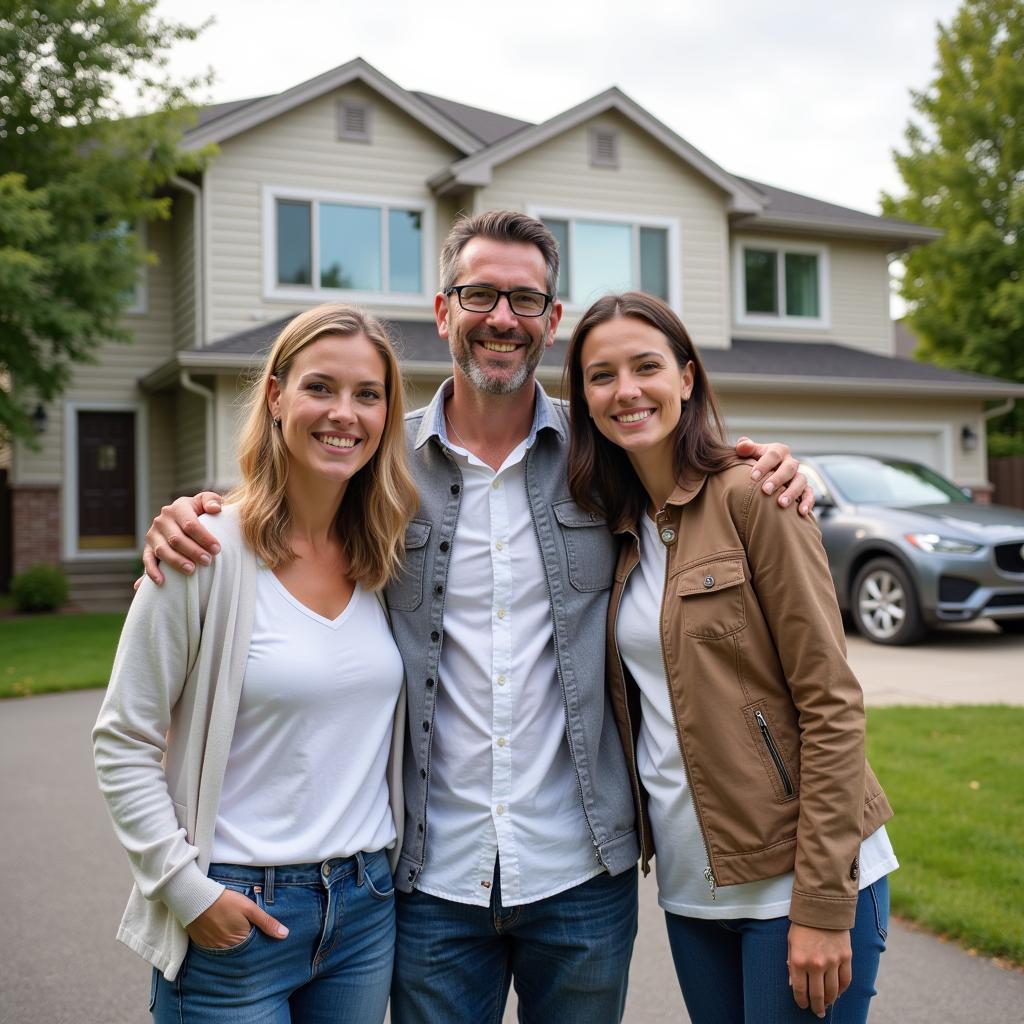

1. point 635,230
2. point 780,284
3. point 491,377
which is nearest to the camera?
point 491,377

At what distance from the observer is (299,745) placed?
2.37 meters

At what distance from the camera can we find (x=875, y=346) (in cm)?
2006

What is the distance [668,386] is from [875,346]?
18.8 meters

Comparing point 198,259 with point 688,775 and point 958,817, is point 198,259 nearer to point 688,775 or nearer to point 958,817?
point 958,817

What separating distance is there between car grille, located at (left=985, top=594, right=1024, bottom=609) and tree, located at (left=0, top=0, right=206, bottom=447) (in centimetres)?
1072

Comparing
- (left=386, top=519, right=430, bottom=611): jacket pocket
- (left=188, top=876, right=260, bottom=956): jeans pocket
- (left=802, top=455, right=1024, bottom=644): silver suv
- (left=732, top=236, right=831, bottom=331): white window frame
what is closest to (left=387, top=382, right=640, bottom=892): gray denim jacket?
(left=386, top=519, right=430, bottom=611): jacket pocket

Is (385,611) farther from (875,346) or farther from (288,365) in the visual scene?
(875,346)

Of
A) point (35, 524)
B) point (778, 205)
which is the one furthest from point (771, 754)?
point (778, 205)

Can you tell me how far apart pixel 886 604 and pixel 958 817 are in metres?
5.49

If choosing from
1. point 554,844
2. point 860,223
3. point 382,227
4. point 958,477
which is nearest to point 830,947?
point 554,844

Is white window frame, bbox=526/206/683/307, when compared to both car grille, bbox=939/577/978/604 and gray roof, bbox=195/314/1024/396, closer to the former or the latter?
gray roof, bbox=195/314/1024/396

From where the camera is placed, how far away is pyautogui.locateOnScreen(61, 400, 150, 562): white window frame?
668 inches

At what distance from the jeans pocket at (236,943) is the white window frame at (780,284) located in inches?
695

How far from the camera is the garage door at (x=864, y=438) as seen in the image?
17094mm
